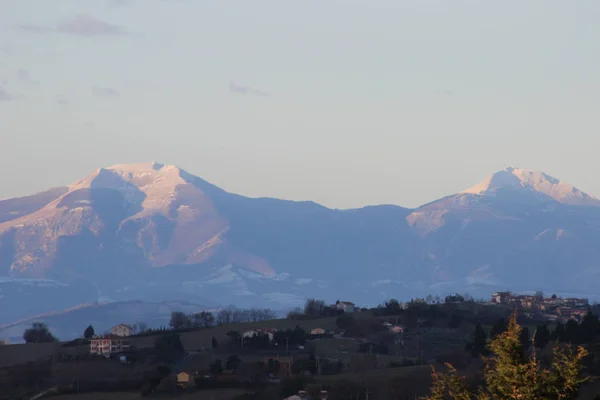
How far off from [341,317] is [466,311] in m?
12.1

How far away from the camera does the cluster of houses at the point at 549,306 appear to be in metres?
130

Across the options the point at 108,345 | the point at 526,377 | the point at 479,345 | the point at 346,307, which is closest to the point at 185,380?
the point at 479,345

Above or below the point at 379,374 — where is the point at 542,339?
above

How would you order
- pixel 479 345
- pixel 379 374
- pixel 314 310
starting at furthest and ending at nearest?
pixel 314 310 < pixel 479 345 < pixel 379 374

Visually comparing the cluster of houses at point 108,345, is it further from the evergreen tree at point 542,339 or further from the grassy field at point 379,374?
the evergreen tree at point 542,339

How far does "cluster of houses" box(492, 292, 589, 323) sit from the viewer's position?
130 metres

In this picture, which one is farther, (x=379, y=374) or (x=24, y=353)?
(x=24, y=353)

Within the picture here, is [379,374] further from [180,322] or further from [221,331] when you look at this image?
[180,322]

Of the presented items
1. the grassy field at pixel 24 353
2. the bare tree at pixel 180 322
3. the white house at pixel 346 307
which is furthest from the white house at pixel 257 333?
the white house at pixel 346 307

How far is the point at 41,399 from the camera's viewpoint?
77250 millimetres

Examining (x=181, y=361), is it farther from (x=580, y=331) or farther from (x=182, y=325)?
(x=182, y=325)

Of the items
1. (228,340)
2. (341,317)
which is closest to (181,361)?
(228,340)

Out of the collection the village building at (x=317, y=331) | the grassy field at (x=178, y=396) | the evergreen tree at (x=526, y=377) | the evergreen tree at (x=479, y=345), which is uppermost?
the village building at (x=317, y=331)

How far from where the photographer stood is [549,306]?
14438cm
